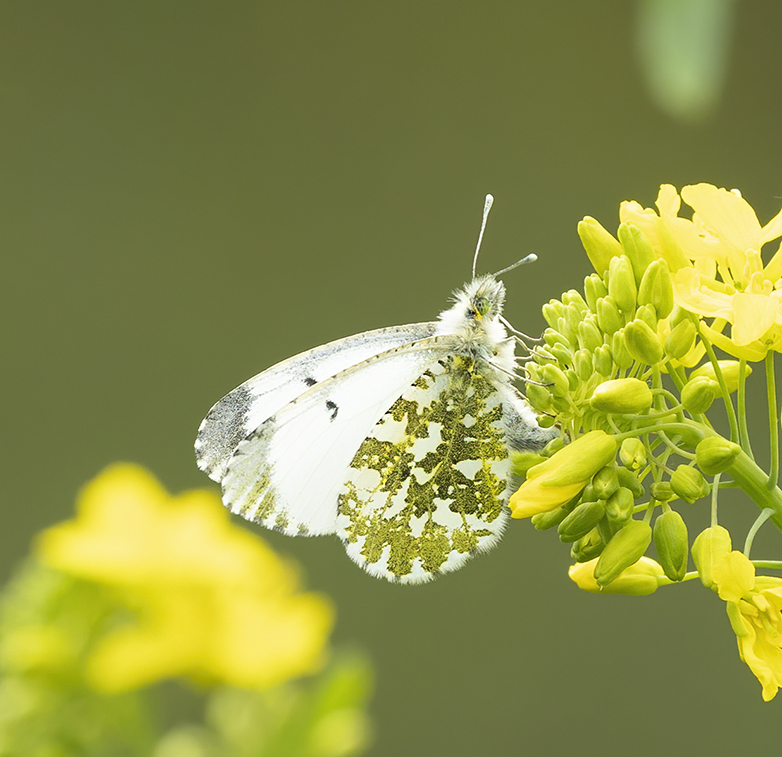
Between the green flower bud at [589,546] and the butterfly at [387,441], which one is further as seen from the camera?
the butterfly at [387,441]

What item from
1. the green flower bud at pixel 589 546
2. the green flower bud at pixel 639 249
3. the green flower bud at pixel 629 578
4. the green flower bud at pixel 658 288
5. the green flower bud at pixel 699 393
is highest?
the green flower bud at pixel 639 249

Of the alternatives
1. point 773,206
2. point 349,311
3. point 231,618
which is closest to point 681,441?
point 231,618

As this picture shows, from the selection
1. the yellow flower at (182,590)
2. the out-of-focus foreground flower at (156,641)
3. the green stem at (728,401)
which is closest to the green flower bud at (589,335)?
the green stem at (728,401)

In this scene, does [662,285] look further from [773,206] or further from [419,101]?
[773,206]

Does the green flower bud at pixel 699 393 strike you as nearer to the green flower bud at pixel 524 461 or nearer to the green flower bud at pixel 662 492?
the green flower bud at pixel 662 492

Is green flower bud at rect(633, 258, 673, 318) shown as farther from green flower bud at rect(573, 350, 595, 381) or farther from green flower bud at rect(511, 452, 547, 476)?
green flower bud at rect(511, 452, 547, 476)

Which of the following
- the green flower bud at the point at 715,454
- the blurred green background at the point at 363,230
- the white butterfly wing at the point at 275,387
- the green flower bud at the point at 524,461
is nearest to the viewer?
the green flower bud at the point at 715,454

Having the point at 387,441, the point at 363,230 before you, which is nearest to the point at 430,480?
the point at 387,441
